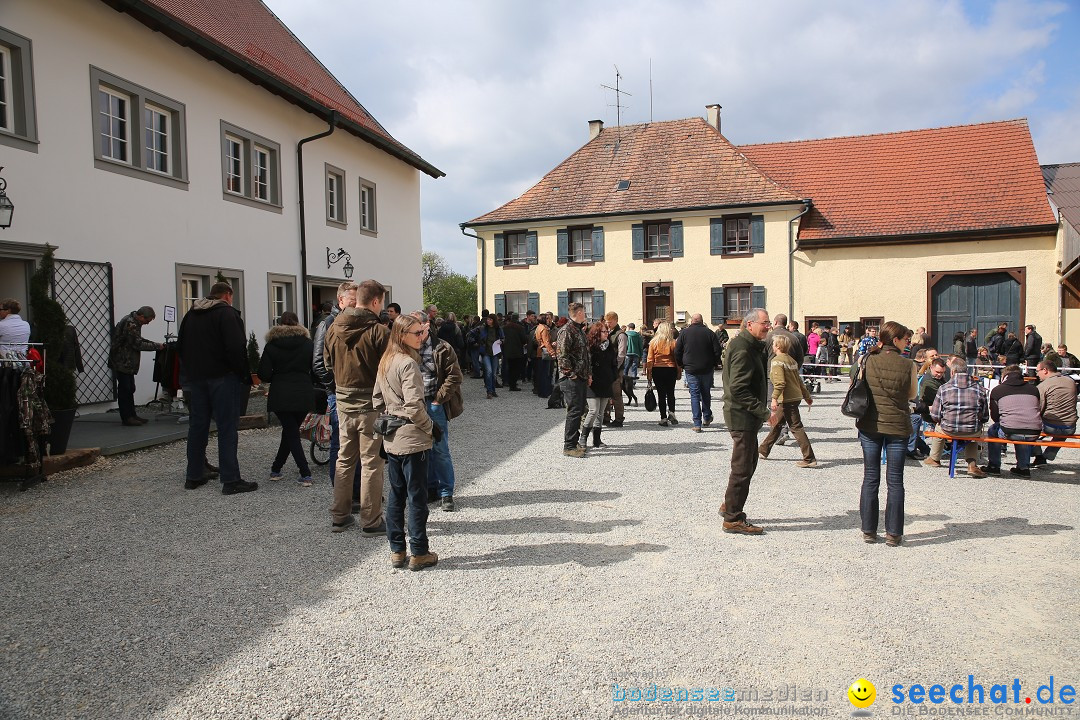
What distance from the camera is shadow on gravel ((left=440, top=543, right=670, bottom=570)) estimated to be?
5.08m

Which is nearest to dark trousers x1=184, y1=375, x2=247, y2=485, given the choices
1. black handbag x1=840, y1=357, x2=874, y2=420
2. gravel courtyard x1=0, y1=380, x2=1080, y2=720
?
gravel courtyard x1=0, y1=380, x2=1080, y2=720

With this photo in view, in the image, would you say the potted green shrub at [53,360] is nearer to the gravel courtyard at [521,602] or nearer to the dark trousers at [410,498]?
the gravel courtyard at [521,602]

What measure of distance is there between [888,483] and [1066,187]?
26.6 meters

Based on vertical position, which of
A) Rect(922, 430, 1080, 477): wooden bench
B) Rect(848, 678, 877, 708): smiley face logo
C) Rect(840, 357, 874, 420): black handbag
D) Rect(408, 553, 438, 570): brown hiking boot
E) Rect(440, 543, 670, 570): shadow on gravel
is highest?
Rect(840, 357, 874, 420): black handbag

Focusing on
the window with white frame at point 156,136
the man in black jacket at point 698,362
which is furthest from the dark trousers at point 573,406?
the window with white frame at point 156,136

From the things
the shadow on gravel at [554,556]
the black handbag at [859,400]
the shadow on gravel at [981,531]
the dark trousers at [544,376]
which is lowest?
the shadow on gravel at [981,531]

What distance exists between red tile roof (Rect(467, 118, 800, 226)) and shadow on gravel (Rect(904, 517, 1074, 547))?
75.2 feet

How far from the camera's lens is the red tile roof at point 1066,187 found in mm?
23895

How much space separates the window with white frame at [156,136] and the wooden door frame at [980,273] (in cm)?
2339

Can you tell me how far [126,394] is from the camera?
10.2 m

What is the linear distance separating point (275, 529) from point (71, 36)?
28.8 feet

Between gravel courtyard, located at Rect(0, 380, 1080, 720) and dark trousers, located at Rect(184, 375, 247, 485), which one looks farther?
dark trousers, located at Rect(184, 375, 247, 485)

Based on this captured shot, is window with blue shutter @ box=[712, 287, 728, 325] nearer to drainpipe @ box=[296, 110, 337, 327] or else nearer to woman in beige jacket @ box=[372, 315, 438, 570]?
drainpipe @ box=[296, 110, 337, 327]

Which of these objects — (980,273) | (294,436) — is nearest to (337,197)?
(294,436)
